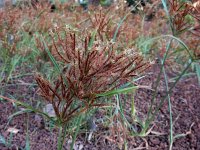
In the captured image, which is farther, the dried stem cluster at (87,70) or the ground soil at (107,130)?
the ground soil at (107,130)

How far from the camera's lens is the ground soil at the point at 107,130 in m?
1.31

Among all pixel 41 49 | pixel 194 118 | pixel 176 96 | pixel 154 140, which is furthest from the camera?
pixel 176 96

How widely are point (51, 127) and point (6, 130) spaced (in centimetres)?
21

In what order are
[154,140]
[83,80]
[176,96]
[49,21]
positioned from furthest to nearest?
[176,96]
[49,21]
[154,140]
[83,80]

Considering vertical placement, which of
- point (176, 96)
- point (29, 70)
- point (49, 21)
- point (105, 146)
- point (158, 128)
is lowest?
point (105, 146)

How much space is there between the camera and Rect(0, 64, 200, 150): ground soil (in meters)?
1.31

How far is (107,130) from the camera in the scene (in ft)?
4.62

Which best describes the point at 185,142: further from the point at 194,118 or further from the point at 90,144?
the point at 90,144

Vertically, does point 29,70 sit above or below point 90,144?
above

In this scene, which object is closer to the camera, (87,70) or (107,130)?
(87,70)

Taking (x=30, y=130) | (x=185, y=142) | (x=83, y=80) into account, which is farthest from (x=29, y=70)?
(x=83, y=80)

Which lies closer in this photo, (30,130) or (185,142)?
(30,130)

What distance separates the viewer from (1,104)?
4.85 feet

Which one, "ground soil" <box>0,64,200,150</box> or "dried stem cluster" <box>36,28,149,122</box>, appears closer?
"dried stem cluster" <box>36,28,149,122</box>
